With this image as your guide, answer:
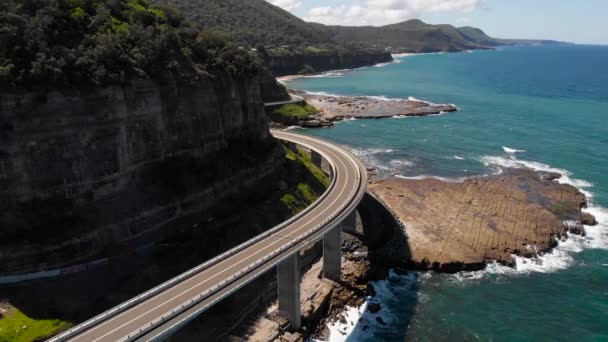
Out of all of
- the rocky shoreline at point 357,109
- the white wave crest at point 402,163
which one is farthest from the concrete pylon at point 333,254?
the rocky shoreline at point 357,109

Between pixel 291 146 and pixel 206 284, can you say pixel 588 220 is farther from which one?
pixel 206 284

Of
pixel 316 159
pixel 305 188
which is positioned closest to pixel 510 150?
pixel 316 159

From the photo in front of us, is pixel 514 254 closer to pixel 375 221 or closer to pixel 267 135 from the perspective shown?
pixel 375 221

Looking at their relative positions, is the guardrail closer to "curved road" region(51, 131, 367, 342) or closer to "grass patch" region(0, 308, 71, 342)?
"curved road" region(51, 131, 367, 342)

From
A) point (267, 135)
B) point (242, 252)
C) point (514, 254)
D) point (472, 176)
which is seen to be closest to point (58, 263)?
point (242, 252)

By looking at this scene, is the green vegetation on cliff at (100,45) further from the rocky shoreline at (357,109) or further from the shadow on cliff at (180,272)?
the rocky shoreline at (357,109)

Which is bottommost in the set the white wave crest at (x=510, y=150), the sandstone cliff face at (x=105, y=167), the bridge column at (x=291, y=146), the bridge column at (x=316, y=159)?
the white wave crest at (x=510, y=150)
